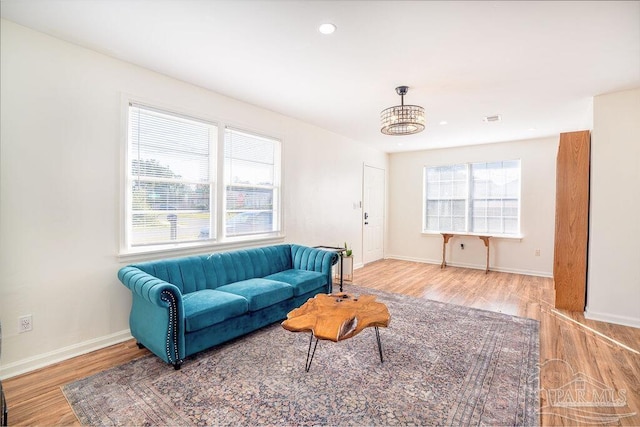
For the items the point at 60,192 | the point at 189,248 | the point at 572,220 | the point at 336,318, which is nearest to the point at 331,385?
the point at 336,318

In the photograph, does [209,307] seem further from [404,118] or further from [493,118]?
[493,118]

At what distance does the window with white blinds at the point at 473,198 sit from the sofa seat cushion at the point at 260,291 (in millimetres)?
4696

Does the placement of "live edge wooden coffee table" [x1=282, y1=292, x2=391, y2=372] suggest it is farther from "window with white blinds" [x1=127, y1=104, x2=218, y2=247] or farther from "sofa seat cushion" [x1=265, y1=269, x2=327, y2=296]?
"window with white blinds" [x1=127, y1=104, x2=218, y2=247]

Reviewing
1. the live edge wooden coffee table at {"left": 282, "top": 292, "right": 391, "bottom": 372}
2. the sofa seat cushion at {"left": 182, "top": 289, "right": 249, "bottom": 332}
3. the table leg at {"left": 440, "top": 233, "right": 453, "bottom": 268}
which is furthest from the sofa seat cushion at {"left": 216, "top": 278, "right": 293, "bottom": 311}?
the table leg at {"left": 440, "top": 233, "right": 453, "bottom": 268}

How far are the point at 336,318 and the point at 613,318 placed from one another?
→ 342 cm

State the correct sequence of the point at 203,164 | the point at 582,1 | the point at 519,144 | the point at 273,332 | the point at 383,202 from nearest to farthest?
the point at 582,1 → the point at 273,332 → the point at 203,164 → the point at 519,144 → the point at 383,202

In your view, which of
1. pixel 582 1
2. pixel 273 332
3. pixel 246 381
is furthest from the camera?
pixel 273 332

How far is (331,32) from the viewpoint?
232 cm

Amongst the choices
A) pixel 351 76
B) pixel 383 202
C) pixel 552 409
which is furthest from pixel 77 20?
pixel 383 202

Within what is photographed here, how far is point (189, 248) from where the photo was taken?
11.1ft

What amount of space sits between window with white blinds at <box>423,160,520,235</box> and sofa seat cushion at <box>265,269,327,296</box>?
160 inches

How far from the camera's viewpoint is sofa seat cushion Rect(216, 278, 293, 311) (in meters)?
2.93

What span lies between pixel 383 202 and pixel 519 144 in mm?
2900

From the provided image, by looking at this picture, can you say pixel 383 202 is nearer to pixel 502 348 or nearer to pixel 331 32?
pixel 502 348
